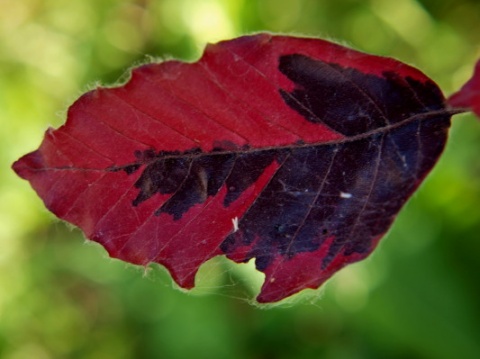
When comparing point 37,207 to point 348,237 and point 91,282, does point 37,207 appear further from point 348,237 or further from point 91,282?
point 348,237

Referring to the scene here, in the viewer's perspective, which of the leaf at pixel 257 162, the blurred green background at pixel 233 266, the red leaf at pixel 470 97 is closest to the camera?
the red leaf at pixel 470 97

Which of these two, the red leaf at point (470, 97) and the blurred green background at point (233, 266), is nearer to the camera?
the red leaf at point (470, 97)

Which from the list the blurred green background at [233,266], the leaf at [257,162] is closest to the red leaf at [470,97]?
the leaf at [257,162]

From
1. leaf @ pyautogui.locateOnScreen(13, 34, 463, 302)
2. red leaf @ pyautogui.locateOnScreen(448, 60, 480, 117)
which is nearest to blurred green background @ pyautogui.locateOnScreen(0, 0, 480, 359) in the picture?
leaf @ pyautogui.locateOnScreen(13, 34, 463, 302)

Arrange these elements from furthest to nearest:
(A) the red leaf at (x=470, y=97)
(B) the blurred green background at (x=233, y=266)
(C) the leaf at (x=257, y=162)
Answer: (B) the blurred green background at (x=233, y=266)
(C) the leaf at (x=257, y=162)
(A) the red leaf at (x=470, y=97)

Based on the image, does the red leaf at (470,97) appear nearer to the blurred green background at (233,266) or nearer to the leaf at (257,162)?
the leaf at (257,162)

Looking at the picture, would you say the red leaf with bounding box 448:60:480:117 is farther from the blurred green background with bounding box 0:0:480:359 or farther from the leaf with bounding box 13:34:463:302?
the blurred green background with bounding box 0:0:480:359

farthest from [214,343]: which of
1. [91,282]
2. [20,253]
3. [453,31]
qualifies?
[453,31]
